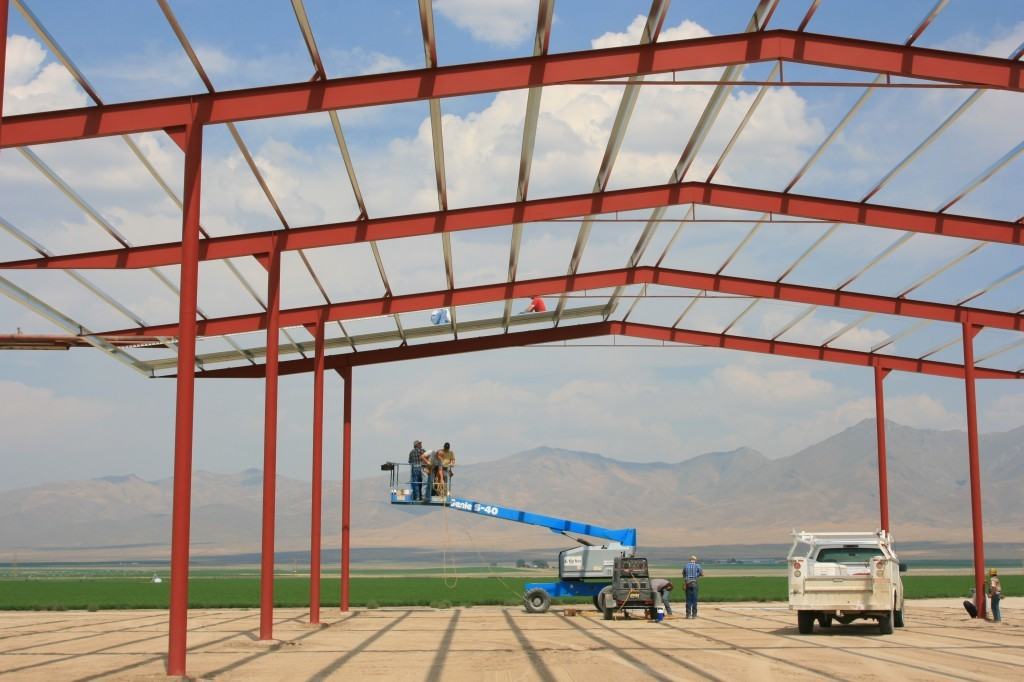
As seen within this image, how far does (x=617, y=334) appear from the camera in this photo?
36.8 meters

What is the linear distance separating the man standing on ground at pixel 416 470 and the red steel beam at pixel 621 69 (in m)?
16.0

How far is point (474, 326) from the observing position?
115ft

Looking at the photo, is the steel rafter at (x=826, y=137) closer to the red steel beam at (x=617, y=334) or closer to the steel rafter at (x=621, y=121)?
the steel rafter at (x=621, y=121)

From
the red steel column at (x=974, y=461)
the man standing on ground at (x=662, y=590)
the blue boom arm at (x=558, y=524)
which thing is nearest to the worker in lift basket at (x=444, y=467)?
the blue boom arm at (x=558, y=524)

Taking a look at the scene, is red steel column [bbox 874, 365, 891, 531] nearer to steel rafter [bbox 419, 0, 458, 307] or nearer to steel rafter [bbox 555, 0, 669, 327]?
steel rafter [bbox 555, 0, 669, 327]

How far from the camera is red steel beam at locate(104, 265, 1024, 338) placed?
30859mm

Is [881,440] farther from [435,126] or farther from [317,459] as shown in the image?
[435,126]

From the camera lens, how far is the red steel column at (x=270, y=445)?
79.6 feet

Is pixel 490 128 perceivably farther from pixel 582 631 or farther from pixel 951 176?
pixel 582 631

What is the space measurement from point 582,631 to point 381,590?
3151cm

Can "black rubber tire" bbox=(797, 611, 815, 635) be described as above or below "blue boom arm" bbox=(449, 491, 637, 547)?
below

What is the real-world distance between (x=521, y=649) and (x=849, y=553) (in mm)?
8262

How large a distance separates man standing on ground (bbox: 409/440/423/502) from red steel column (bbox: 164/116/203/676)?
15.8m

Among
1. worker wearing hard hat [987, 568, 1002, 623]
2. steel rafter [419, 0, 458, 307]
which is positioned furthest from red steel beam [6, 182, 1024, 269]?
worker wearing hard hat [987, 568, 1002, 623]
